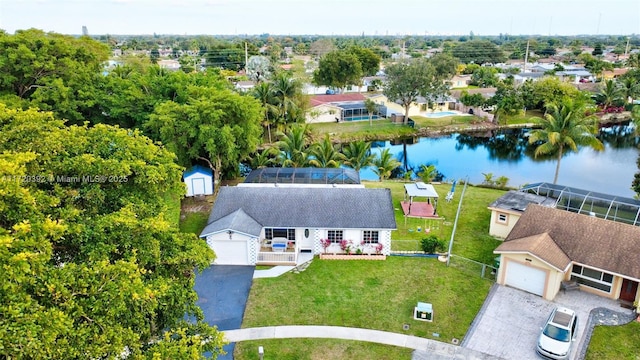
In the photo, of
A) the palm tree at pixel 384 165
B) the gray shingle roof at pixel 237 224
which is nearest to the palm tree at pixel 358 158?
the palm tree at pixel 384 165

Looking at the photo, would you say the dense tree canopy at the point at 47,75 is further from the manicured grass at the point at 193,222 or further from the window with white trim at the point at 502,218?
the window with white trim at the point at 502,218

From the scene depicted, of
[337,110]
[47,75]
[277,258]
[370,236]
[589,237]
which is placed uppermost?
[47,75]

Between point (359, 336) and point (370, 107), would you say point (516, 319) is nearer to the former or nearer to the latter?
point (359, 336)

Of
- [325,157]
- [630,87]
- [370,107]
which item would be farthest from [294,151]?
[630,87]

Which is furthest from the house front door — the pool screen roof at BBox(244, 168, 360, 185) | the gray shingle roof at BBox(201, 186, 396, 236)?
the pool screen roof at BBox(244, 168, 360, 185)

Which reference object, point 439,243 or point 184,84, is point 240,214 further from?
point 184,84
